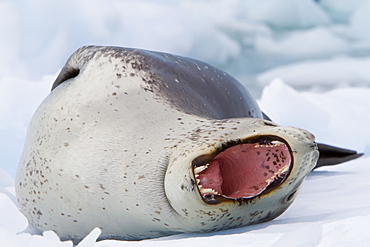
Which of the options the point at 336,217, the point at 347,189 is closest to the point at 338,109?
the point at 347,189

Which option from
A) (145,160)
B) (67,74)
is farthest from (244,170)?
(67,74)

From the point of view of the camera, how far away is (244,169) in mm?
1394

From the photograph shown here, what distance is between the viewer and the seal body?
4.35 feet

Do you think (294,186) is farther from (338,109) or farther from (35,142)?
(338,109)

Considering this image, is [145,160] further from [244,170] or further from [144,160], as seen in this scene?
[244,170]

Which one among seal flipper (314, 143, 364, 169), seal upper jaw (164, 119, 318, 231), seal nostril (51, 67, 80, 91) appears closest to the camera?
seal upper jaw (164, 119, 318, 231)

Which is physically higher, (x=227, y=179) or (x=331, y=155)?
(x=331, y=155)

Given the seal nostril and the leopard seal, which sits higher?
the seal nostril

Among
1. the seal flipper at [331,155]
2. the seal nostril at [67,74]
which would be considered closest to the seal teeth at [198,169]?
the seal nostril at [67,74]

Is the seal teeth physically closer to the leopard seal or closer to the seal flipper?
the leopard seal

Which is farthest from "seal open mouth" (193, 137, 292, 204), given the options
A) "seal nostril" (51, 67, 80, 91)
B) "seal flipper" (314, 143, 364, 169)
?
"seal flipper" (314, 143, 364, 169)

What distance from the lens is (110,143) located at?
151cm

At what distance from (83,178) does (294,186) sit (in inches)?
21.3

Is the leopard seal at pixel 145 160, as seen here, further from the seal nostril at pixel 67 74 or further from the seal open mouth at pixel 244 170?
the seal nostril at pixel 67 74
